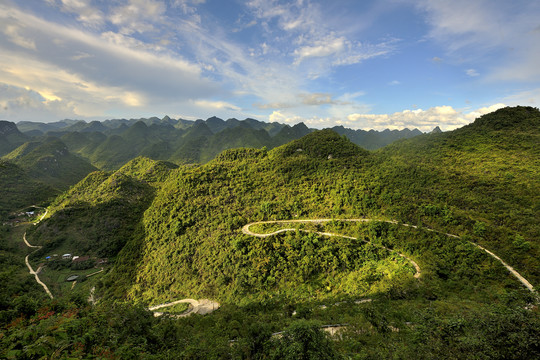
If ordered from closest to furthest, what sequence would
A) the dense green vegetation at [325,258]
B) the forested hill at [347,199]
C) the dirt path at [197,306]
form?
the dense green vegetation at [325,258] → the forested hill at [347,199] → the dirt path at [197,306]

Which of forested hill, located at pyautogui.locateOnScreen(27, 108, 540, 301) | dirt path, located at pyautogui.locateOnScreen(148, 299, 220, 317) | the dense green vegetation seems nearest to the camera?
the dense green vegetation

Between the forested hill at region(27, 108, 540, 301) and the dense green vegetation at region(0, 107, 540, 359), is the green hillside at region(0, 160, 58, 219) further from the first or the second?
the forested hill at region(27, 108, 540, 301)

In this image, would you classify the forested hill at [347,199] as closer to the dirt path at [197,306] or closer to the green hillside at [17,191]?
the dirt path at [197,306]

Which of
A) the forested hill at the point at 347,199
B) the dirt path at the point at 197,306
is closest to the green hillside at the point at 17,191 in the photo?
the forested hill at the point at 347,199

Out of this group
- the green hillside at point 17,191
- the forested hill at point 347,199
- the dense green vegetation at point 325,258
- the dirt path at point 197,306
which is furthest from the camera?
the green hillside at point 17,191

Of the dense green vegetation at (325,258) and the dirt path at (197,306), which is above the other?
the dense green vegetation at (325,258)

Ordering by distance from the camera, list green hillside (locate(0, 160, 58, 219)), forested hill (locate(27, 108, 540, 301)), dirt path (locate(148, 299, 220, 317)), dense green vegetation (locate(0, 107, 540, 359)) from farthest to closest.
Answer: green hillside (locate(0, 160, 58, 219)) → dirt path (locate(148, 299, 220, 317)) → forested hill (locate(27, 108, 540, 301)) → dense green vegetation (locate(0, 107, 540, 359))

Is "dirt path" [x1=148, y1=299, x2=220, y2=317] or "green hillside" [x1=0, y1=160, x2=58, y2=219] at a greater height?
"green hillside" [x1=0, y1=160, x2=58, y2=219]

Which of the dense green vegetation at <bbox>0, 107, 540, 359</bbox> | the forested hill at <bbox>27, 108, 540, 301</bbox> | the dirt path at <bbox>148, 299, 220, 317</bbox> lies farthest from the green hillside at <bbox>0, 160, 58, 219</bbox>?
the dirt path at <bbox>148, 299, 220, 317</bbox>

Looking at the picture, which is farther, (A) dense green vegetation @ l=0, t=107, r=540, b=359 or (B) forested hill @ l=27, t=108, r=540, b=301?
(B) forested hill @ l=27, t=108, r=540, b=301

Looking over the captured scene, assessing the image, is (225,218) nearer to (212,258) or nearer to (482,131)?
A: (212,258)
